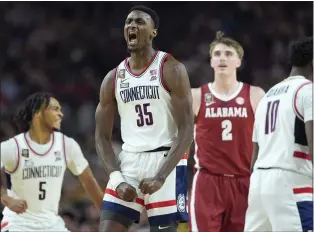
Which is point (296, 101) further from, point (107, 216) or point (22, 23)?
point (22, 23)

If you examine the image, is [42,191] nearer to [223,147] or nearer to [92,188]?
[92,188]

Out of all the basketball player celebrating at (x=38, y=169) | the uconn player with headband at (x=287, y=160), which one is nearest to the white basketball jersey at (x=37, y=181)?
the basketball player celebrating at (x=38, y=169)

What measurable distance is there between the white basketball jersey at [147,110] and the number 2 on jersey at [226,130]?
1.88 m

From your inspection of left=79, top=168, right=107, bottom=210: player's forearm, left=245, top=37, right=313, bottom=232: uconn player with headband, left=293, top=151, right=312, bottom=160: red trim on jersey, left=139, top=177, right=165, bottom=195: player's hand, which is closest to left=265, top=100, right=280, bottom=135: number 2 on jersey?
left=245, top=37, right=313, bottom=232: uconn player with headband

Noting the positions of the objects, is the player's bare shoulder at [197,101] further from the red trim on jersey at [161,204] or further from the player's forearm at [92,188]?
the red trim on jersey at [161,204]

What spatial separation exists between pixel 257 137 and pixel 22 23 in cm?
1005

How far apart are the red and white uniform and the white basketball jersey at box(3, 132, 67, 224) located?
136cm

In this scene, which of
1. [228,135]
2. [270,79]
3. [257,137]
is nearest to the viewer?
[257,137]

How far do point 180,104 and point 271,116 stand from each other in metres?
0.68

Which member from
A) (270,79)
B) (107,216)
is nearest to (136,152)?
(107,216)

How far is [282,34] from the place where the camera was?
15492 millimetres

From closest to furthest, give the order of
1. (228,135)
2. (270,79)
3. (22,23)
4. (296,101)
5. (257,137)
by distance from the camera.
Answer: (296,101), (257,137), (228,135), (270,79), (22,23)

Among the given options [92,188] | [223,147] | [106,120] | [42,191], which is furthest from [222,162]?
[106,120]

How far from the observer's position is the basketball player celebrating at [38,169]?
Result: 24.9 ft
